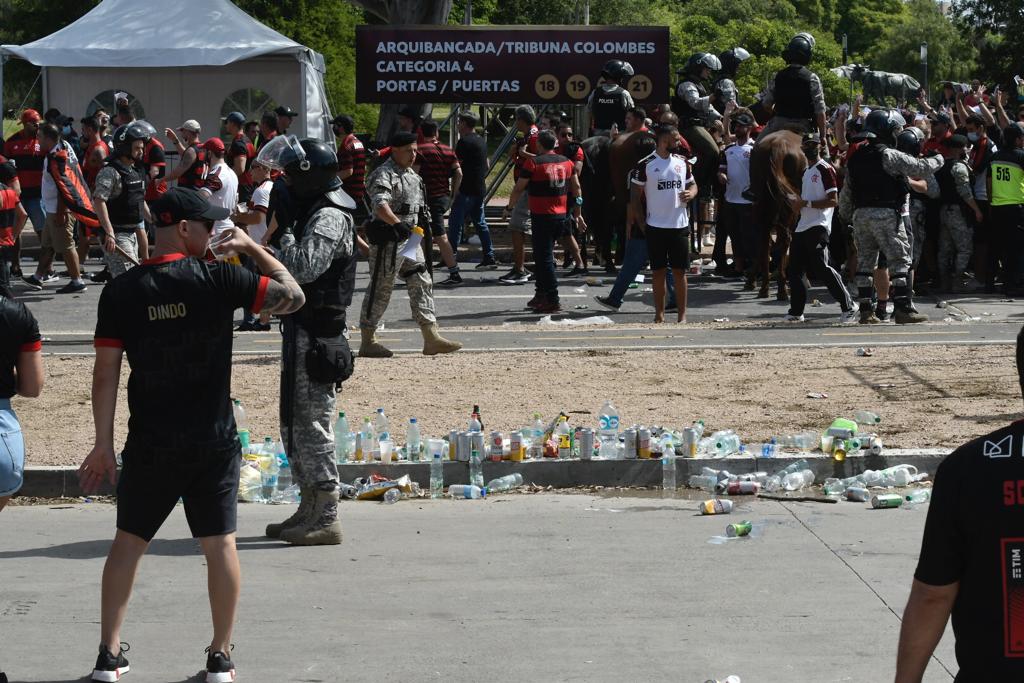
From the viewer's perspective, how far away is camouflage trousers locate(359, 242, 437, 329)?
11.4 meters

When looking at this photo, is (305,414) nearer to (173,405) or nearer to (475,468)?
(475,468)

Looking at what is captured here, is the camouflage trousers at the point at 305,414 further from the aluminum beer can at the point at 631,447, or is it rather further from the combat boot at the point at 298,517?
the aluminum beer can at the point at 631,447

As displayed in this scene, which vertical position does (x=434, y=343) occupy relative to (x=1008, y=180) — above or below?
below

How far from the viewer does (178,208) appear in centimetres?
536

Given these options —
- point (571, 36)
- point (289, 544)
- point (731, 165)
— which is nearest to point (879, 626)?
point (289, 544)

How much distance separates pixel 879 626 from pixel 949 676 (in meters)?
0.60

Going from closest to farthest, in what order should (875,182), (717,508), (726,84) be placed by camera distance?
(717,508) → (875,182) → (726,84)

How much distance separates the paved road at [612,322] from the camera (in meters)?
12.5

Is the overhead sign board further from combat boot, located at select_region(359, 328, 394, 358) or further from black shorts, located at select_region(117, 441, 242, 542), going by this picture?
black shorts, located at select_region(117, 441, 242, 542)

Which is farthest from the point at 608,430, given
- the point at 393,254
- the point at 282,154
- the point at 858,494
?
the point at 393,254

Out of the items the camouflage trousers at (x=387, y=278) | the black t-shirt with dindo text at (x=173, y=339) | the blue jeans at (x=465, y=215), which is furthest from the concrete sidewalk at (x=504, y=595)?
the blue jeans at (x=465, y=215)

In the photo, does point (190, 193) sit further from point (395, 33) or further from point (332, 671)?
point (395, 33)

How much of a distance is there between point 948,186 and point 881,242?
3.26 meters

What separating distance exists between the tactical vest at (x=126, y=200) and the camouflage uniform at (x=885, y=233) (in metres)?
6.79
